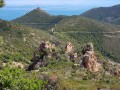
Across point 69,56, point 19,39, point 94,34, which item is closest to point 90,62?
point 69,56

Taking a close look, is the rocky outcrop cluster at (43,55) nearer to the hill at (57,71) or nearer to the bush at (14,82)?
the hill at (57,71)

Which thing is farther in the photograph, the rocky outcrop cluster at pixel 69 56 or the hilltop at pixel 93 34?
the hilltop at pixel 93 34

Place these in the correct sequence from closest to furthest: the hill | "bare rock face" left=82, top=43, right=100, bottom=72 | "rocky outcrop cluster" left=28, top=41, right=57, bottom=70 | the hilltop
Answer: the hill
"bare rock face" left=82, top=43, right=100, bottom=72
"rocky outcrop cluster" left=28, top=41, right=57, bottom=70
the hilltop

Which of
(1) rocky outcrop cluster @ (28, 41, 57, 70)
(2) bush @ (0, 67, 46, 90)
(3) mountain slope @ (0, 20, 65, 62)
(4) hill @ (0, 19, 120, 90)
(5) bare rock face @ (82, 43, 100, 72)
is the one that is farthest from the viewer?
(3) mountain slope @ (0, 20, 65, 62)

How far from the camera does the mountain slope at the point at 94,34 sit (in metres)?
166

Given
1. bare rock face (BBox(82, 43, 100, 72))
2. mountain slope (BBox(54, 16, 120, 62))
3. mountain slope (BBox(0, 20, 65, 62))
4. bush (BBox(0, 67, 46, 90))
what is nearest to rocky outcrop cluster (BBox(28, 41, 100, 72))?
bare rock face (BBox(82, 43, 100, 72))

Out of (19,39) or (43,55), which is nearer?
(43,55)

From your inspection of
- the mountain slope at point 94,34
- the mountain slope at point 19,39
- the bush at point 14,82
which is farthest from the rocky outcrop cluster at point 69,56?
the mountain slope at point 94,34

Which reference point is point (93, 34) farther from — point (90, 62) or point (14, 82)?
point (14, 82)

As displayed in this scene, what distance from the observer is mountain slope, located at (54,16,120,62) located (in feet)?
546

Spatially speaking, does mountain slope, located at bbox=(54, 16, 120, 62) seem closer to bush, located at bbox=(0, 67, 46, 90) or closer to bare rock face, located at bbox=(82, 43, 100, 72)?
bare rock face, located at bbox=(82, 43, 100, 72)

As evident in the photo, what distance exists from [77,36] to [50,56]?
126m

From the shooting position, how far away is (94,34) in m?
186

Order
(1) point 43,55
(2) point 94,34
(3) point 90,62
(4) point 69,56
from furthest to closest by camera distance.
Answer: (2) point 94,34
(1) point 43,55
(4) point 69,56
(3) point 90,62
